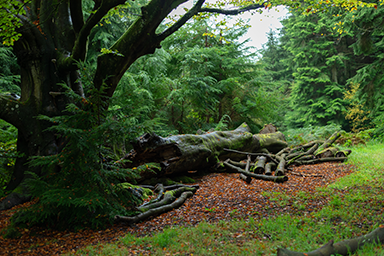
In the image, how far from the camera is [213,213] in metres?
4.98

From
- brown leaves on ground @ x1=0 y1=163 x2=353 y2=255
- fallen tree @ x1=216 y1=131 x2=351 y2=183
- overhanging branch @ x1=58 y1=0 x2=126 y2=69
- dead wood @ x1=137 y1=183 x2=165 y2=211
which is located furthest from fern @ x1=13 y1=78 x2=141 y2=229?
fallen tree @ x1=216 y1=131 x2=351 y2=183

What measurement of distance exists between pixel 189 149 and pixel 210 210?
260 cm

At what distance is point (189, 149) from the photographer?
24.4 ft

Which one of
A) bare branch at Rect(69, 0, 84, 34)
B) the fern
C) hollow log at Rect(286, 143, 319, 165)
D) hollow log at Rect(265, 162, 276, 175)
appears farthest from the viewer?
hollow log at Rect(286, 143, 319, 165)

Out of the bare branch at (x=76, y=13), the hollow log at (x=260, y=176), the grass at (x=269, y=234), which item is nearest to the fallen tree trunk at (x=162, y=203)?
the grass at (x=269, y=234)

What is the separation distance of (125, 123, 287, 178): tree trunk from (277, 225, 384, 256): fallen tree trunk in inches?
179

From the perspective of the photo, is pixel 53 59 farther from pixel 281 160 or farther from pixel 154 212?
pixel 281 160

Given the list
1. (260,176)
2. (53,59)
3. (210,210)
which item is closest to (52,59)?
(53,59)

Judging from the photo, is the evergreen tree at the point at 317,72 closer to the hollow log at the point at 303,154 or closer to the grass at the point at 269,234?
the hollow log at the point at 303,154

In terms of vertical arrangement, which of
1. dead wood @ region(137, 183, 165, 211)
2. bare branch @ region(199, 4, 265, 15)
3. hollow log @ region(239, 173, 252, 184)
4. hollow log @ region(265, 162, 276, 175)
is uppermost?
bare branch @ region(199, 4, 265, 15)

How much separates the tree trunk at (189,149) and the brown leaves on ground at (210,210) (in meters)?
0.84

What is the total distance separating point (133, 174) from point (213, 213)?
182cm

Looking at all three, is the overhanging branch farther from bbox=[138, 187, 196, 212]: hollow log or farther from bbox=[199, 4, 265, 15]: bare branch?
bbox=[138, 187, 196, 212]: hollow log

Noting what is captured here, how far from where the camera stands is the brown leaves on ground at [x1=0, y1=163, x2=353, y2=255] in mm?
3912
